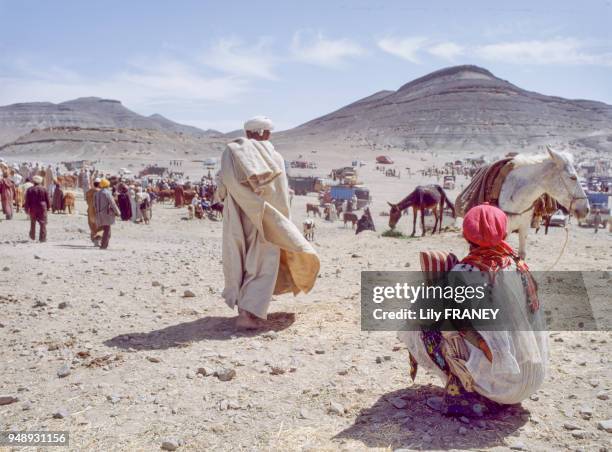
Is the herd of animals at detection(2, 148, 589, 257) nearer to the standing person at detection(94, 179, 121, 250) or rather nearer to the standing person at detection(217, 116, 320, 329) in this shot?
the standing person at detection(217, 116, 320, 329)

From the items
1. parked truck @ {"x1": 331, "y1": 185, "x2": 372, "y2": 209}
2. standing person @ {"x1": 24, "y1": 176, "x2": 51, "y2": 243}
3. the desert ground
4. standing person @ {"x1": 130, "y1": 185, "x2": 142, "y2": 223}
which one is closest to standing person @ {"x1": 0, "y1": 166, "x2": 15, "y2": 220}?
standing person @ {"x1": 130, "y1": 185, "x2": 142, "y2": 223}

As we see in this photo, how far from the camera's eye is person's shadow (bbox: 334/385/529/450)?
2.83 meters

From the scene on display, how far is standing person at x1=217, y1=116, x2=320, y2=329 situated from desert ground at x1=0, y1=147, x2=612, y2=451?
33 centimetres

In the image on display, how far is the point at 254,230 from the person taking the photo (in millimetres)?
4918

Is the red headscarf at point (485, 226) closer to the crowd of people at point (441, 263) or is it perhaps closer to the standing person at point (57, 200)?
the crowd of people at point (441, 263)

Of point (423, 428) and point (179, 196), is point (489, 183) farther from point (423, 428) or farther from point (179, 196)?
point (179, 196)

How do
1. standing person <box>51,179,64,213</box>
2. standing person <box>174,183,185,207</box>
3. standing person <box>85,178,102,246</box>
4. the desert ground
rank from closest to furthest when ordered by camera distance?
the desert ground
standing person <box>85,178,102,246</box>
standing person <box>51,179,64,213</box>
standing person <box>174,183,185,207</box>

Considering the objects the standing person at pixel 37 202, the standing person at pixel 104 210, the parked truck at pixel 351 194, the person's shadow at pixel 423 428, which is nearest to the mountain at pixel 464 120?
the parked truck at pixel 351 194

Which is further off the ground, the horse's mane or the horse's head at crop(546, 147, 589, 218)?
the horse's mane

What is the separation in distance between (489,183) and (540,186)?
0.56 metres

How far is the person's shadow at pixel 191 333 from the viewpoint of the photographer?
14.9 feet

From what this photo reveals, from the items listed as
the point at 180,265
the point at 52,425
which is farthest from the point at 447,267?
the point at 180,265

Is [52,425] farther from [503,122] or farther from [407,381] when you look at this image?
[503,122]

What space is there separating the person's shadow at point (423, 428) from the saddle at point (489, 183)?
3.78m
